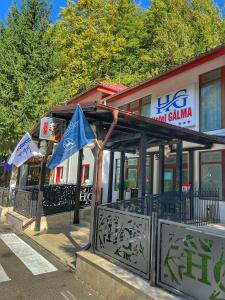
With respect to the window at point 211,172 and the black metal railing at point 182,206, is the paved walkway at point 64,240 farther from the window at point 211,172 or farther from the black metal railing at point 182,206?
the window at point 211,172

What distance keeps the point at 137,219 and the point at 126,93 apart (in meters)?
11.7

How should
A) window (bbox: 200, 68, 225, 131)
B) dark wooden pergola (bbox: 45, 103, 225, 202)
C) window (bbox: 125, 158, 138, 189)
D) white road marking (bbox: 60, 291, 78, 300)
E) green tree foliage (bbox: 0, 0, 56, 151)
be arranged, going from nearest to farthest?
white road marking (bbox: 60, 291, 78, 300) < dark wooden pergola (bbox: 45, 103, 225, 202) < window (bbox: 200, 68, 225, 131) < green tree foliage (bbox: 0, 0, 56, 151) < window (bbox: 125, 158, 138, 189)

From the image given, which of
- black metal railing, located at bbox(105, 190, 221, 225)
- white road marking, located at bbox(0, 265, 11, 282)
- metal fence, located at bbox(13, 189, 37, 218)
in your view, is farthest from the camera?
metal fence, located at bbox(13, 189, 37, 218)

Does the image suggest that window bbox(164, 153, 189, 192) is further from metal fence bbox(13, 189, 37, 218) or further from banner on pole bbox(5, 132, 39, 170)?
banner on pole bbox(5, 132, 39, 170)

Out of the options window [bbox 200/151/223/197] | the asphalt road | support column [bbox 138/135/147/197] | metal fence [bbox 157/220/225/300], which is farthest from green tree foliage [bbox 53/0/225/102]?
metal fence [bbox 157/220/225/300]

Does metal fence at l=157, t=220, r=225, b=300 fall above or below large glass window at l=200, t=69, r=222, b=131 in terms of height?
below

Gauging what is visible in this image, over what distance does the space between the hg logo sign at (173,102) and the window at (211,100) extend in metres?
0.85

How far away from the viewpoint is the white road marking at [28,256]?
5.78 m

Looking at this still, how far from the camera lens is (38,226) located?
9352mm

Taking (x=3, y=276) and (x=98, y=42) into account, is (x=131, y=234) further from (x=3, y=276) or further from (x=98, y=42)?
(x=98, y=42)

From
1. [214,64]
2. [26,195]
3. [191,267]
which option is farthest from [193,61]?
[191,267]

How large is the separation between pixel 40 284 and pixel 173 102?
392 inches

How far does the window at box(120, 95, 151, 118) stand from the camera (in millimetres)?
14349

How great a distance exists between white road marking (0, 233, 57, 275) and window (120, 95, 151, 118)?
29.3 feet
